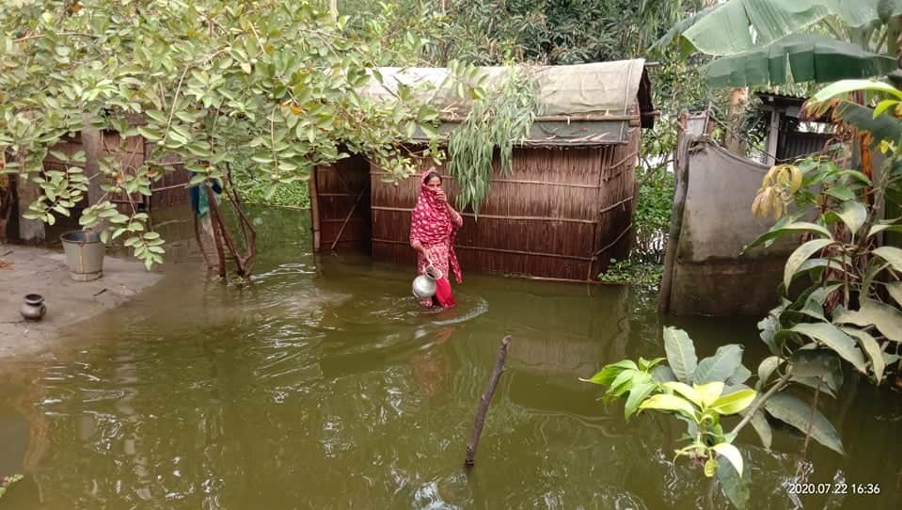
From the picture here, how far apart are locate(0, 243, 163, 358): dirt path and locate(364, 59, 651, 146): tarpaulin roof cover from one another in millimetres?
Answer: 3746

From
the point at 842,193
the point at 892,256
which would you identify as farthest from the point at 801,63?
the point at 892,256

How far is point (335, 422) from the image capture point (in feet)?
14.7

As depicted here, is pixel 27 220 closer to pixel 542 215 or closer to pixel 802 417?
pixel 542 215

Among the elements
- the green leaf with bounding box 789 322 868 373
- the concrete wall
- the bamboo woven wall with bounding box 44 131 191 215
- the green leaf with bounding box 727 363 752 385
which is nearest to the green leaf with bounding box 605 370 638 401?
the green leaf with bounding box 727 363 752 385

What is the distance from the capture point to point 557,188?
748 centimetres

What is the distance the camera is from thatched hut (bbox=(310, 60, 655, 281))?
712 cm

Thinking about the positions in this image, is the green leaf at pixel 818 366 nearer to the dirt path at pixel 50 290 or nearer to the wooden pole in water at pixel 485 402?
the wooden pole in water at pixel 485 402

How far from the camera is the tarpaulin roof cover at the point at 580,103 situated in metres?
6.96

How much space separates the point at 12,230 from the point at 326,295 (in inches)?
203

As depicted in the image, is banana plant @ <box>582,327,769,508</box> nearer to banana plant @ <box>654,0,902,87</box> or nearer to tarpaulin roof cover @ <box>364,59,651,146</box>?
banana plant @ <box>654,0,902,87</box>

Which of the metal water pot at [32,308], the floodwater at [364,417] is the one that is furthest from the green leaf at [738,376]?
the metal water pot at [32,308]

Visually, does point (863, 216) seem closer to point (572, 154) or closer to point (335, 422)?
point (335, 422)

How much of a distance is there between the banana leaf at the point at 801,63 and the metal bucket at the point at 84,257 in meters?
6.37

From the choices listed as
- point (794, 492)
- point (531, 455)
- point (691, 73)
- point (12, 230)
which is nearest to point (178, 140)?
point (531, 455)
